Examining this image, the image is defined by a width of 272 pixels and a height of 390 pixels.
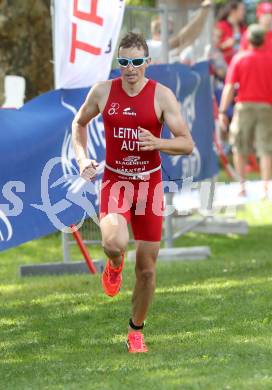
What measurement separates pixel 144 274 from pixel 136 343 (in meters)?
0.45

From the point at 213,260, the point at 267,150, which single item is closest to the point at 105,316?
the point at 213,260

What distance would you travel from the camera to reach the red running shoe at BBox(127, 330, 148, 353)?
326 inches

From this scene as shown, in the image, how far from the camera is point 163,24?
45.8ft

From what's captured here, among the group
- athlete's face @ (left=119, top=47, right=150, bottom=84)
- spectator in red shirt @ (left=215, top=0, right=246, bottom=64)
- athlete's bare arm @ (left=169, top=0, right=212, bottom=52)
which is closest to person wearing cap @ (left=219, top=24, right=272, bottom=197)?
athlete's bare arm @ (left=169, top=0, right=212, bottom=52)

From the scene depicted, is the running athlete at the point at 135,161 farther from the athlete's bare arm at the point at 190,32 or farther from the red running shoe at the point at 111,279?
the athlete's bare arm at the point at 190,32

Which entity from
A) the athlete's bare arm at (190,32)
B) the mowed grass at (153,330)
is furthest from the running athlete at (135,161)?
the athlete's bare arm at (190,32)

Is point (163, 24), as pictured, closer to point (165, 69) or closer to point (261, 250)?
point (165, 69)

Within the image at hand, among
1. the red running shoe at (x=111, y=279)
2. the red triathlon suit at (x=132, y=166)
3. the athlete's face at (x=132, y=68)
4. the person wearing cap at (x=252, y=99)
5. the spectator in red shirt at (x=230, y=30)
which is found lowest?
the spectator in red shirt at (x=230, y=30)

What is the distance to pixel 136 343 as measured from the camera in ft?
27.2

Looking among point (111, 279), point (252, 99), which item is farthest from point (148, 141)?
point (252, 99)

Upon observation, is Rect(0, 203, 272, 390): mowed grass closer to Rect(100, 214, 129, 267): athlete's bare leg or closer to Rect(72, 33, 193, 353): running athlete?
Rect(72, 33, 193, 353): running athlete

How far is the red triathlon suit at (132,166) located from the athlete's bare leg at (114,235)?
77mm

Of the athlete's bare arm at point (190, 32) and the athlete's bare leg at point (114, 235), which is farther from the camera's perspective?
the athlete's bare arm at point (190, 32)

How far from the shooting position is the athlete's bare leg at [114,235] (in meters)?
8.09
